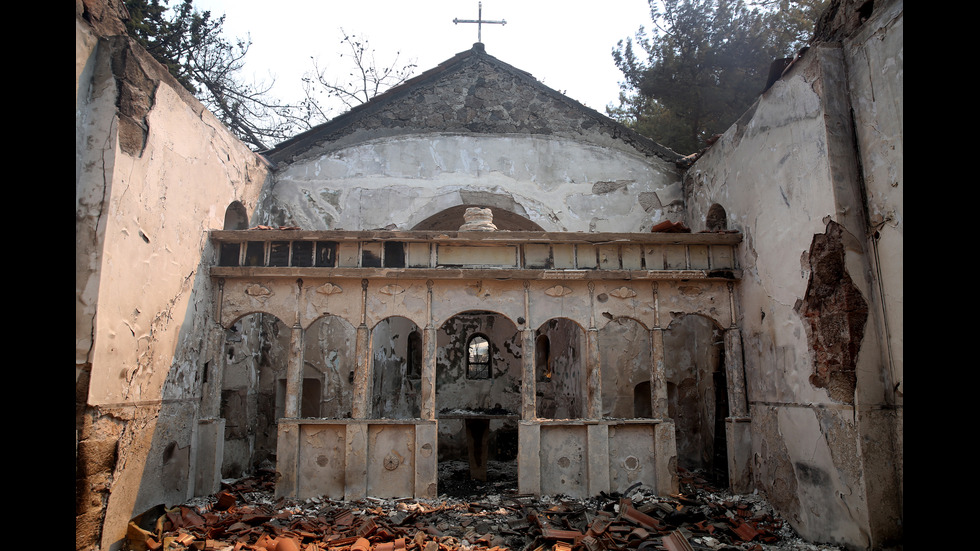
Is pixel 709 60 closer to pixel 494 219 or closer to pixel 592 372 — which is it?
pixel 494 219

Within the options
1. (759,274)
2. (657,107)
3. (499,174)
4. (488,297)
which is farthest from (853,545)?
(657,107)

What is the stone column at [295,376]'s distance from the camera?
8797mm

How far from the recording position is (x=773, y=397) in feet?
27.0

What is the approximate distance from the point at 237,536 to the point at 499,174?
28.0 feet

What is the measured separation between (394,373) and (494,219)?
5.51 m

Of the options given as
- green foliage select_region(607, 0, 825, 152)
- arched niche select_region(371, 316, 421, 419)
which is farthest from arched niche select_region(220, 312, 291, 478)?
green foliage select_region(607, 0, 825, 152)

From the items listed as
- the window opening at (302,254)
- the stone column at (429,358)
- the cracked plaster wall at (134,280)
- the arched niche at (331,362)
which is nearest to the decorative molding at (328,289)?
the window opening at (302,254)

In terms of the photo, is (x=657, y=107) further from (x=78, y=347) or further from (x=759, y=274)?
(x=78, y=347)

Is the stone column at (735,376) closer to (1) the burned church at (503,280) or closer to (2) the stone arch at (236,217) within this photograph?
(1) the burned church at (503,280)

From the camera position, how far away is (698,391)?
37.6ft

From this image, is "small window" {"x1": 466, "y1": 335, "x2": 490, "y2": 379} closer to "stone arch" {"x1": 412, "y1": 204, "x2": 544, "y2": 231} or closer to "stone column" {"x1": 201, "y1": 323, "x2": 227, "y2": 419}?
"stone arch" {"x1": 412, "y1": 204, "x2": 544, "y2": 231}

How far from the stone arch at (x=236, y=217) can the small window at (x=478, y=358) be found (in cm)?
832

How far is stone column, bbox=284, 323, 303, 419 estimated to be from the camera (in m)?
8.80

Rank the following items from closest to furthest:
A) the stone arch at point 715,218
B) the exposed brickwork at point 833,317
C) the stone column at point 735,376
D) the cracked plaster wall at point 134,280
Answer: the cracked plaster wall at point 134,280
the exposed brickwork at point 833,317
the stone column at point 735,376
the stone arch at point 715,218
